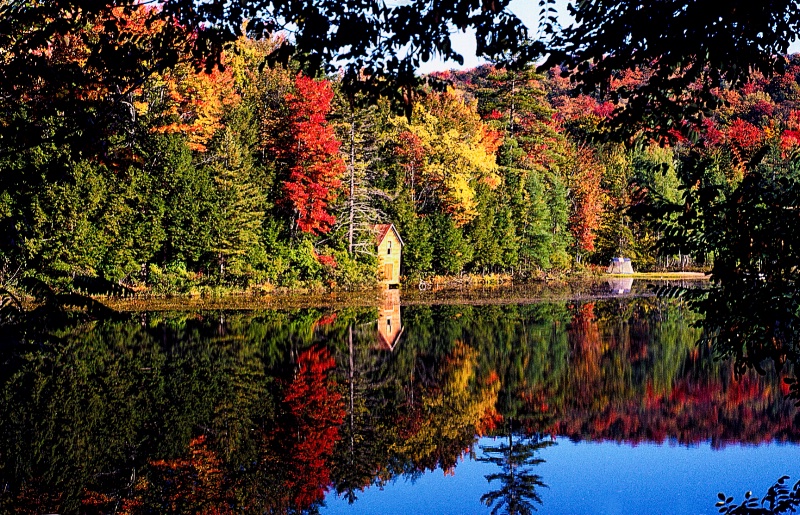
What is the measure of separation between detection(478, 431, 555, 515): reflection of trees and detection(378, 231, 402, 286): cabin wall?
36.0m

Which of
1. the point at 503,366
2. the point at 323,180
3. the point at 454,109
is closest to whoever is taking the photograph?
the point at 503,366

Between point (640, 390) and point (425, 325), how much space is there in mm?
12808

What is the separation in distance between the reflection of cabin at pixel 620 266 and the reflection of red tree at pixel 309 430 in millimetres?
53969

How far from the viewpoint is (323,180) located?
4541cm

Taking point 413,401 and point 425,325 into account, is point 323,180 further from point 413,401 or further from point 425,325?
point 413,401

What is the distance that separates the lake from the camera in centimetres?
1170

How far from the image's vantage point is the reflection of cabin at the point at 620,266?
237ft

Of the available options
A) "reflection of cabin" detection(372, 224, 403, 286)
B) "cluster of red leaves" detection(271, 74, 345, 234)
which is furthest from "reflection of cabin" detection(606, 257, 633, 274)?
A: "cluster of red leaves" detection(271, 74, 345, 234)

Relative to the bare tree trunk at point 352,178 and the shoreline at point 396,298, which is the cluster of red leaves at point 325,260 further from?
the bare tree trunk at point 352,178

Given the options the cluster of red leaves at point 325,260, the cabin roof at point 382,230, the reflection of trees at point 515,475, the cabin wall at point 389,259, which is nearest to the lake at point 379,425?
the reflection of trees at point 515,475

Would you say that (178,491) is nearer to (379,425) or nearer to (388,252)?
(379,425)

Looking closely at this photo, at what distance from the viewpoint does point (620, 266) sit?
237ft

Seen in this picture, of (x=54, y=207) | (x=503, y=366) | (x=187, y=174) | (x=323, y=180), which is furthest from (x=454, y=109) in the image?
(x=503, y=366)

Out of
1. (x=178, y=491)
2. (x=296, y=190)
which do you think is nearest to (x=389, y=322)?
(x=296, y=190)
